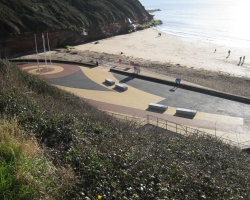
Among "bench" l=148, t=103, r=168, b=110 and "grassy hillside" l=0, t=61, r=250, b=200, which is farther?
"bench" l=148, t=103, r=168, b=110

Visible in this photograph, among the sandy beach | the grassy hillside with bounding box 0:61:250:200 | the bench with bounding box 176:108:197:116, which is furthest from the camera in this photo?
the sandy beach

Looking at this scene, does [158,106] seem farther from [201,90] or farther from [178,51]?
[178,51]

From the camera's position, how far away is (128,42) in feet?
161

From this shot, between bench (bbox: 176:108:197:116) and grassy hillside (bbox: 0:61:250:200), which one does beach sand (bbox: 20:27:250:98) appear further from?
grassy hillside (bbox: 0:61:250:200)

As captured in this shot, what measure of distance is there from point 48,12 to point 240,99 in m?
34.2

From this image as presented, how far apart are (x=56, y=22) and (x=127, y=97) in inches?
1056

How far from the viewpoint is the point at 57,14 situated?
145ft

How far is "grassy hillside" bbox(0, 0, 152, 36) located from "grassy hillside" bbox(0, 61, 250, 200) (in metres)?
29.7

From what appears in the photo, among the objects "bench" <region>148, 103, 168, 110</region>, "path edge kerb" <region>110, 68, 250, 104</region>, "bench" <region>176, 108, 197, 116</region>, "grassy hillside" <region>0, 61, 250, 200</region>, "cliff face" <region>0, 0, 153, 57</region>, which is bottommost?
"bench" <region>176, 108, 197, 116</region>

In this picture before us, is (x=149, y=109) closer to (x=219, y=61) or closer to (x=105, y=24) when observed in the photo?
(x=219, y=61)

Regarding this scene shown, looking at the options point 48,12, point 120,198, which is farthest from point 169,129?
point 48,12

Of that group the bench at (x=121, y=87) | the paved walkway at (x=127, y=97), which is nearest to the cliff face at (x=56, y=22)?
the paved walkway at (x=127, y=97)

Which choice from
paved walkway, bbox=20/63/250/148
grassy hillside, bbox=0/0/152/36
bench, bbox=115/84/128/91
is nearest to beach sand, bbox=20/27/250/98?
paved walkway, bbox=20/63/250/148

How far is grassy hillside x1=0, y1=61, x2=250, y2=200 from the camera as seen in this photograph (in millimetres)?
5012
